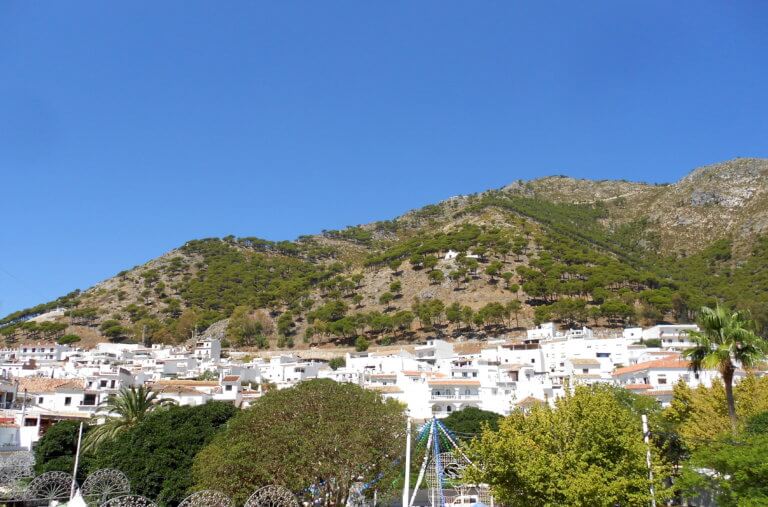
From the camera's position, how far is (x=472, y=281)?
420 feet

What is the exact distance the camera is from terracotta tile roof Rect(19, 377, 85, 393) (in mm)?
57781

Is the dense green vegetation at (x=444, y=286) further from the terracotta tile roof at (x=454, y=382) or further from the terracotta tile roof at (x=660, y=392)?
the terracotta tile roof at (x=660, y=392)

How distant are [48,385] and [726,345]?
5861 cm

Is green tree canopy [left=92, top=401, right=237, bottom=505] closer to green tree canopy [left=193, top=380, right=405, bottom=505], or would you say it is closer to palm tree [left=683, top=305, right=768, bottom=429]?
green tree canopy [left=193, top=380, right=405, bottom=505]

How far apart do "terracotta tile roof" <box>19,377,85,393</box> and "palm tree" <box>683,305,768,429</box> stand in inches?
2125

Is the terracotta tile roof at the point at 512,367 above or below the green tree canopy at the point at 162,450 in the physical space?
above

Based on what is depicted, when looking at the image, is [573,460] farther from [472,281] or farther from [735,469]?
[472,281]

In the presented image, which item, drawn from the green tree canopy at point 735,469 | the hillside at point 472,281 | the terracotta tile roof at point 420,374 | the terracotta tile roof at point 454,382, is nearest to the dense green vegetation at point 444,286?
the hillside at point 472,281

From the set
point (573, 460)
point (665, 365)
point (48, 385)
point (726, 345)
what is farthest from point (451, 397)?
point (573, 460)

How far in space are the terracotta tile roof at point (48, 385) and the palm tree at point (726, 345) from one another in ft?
177

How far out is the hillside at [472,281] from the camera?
4434 inches

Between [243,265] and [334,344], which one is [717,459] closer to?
[334,344]

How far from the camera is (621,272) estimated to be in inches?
4774

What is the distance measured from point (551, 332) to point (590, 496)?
246ft
